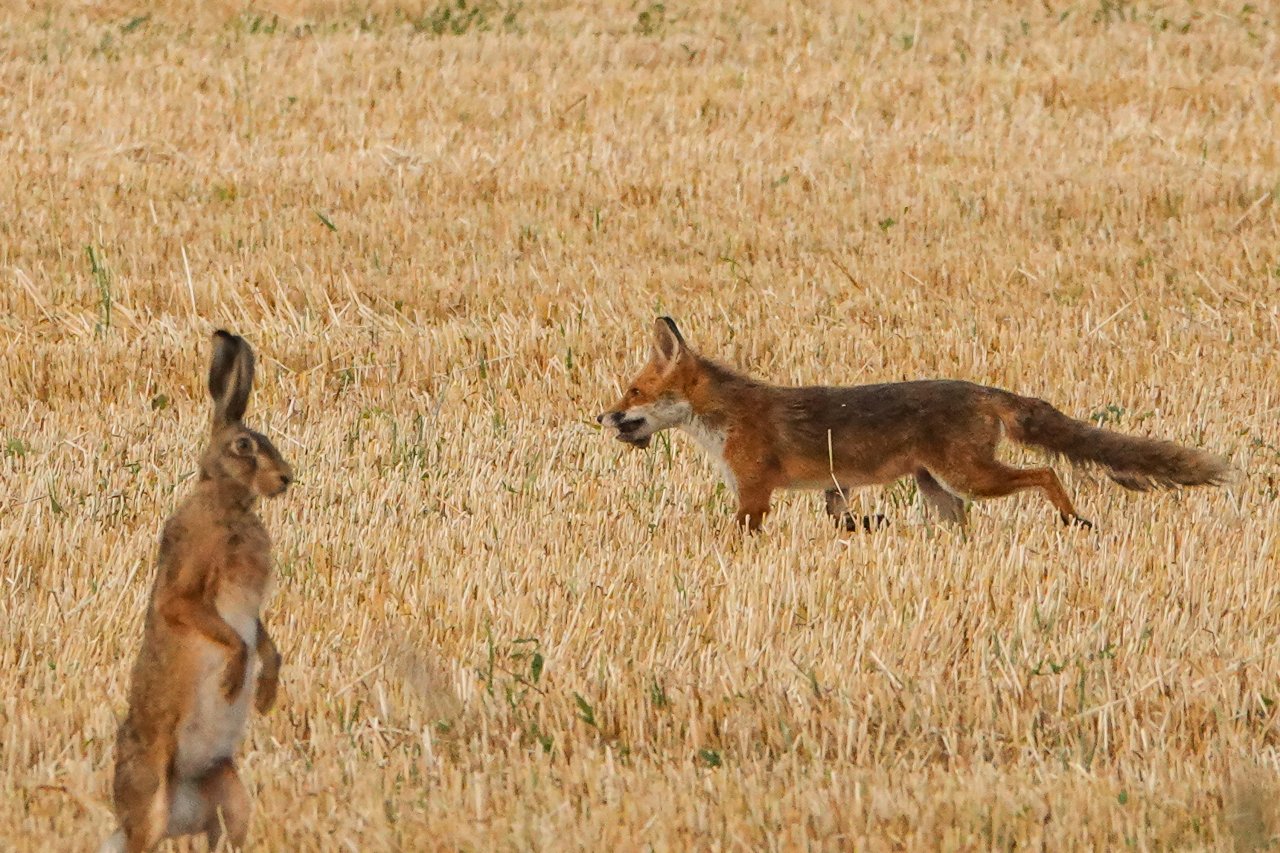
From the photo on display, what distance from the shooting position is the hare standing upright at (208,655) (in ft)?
11.1

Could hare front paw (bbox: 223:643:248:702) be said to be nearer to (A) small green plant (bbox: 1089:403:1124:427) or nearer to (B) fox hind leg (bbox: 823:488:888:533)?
(B) fox hind leg (bbox: 823:488:888:533)

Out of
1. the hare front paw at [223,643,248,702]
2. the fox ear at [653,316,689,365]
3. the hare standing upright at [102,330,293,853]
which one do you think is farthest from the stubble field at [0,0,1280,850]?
the fox ear at [653,316,689,365]

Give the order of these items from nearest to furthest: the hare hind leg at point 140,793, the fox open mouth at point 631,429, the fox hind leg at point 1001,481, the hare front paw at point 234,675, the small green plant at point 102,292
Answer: the hare hind leg at point 140,793
the hare front paw at point 234,675
the fox hind leg at point 1001,481
the fox open mouth at point 631,429
the small green plant at point 102,292

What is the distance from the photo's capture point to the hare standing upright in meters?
3.40

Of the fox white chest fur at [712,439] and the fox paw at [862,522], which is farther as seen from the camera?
the fox white chest fur at [712,439]

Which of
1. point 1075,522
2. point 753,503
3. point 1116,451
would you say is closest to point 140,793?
point 753,503

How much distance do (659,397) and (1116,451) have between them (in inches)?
70.2

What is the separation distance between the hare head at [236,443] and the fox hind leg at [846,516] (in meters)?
3.38

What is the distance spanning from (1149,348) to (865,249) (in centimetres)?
310

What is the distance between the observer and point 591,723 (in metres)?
4.45

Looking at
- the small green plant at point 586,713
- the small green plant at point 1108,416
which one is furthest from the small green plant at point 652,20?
the small green plant at point 586,713

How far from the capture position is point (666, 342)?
7.14 metres

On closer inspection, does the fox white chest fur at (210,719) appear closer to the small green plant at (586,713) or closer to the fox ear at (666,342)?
the small green plant at (586,713)

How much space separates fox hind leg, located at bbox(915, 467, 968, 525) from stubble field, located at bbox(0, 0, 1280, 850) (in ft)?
0.35
